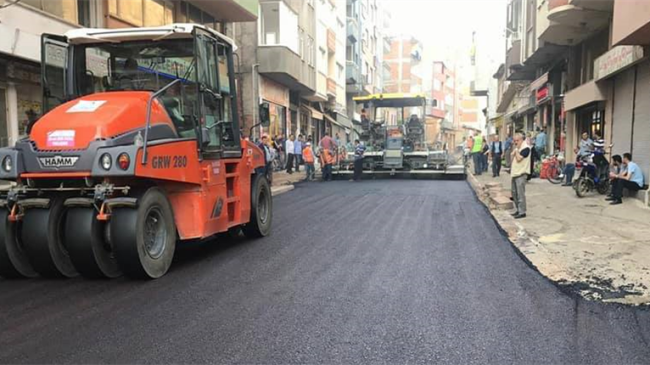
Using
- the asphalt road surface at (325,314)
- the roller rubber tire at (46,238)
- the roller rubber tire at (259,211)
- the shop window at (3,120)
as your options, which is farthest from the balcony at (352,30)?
the roller rubber tire at (46,238)

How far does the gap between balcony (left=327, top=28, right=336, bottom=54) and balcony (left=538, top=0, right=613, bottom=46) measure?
18.2 meters

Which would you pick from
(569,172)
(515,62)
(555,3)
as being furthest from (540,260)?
(515,62)

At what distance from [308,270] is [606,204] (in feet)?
27.3

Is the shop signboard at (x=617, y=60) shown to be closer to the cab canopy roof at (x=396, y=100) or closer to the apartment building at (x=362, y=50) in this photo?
the cab canopy roof at (x=396, y=100)

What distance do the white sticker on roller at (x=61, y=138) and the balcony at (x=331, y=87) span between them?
30218 mm

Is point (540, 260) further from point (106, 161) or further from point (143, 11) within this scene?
point (143, 11)

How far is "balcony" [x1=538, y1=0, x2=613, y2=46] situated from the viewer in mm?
14815

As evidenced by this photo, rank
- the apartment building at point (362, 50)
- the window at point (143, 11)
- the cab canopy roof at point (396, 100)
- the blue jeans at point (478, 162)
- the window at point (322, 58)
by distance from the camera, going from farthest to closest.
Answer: the apartment building at point (362, 50)
the window at point (322, 58)
the blue jeans at point (478, 162)
the cab canopy roof at point (396, 100)
the window at point (143, 11)

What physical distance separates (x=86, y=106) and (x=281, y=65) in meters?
18.2

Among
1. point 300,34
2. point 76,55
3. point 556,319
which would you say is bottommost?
→ point 556,319

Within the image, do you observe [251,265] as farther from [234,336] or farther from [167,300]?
[234,336]

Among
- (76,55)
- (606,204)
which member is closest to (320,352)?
(76,55)

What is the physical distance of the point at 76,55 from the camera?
6480 mm

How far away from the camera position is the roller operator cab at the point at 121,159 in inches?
201
